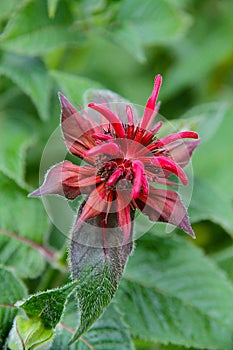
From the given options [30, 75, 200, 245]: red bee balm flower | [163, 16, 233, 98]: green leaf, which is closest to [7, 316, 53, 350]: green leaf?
[30, 75, 200, 245]: red bee balm flower

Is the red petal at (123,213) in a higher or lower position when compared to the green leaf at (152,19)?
higher

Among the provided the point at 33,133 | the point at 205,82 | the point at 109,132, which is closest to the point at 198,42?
the point at 205,82

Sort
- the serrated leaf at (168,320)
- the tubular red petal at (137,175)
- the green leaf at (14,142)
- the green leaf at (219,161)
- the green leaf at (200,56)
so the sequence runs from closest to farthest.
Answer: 1. the tubular red petal at (137,175)
2. the serrated leaf at (168,320)
3. the green leaf at (14,142)
4. the green leaf at (219,161)
5. the green leaf at (200,56)

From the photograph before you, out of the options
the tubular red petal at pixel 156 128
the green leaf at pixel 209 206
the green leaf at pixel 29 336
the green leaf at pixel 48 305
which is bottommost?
the green leaf at pixel 209 206

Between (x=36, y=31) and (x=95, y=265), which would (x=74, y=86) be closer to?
(x=36, y=31)

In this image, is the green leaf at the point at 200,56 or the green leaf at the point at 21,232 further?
the green leaf at the point at 200,56

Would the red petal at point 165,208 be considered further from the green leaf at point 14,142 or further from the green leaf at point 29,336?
the green leaf at point 14,142

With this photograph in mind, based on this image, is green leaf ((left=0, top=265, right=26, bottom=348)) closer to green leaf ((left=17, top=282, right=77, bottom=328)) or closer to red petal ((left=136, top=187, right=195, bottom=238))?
green leaf ((left=17, top=282, right=77, bottom=328))

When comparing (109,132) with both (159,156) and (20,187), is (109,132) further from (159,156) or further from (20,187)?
(20,187)

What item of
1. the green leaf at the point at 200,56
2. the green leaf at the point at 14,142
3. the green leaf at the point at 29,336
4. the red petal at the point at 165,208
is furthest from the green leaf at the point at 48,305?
the green leaf at the point at 200,56
